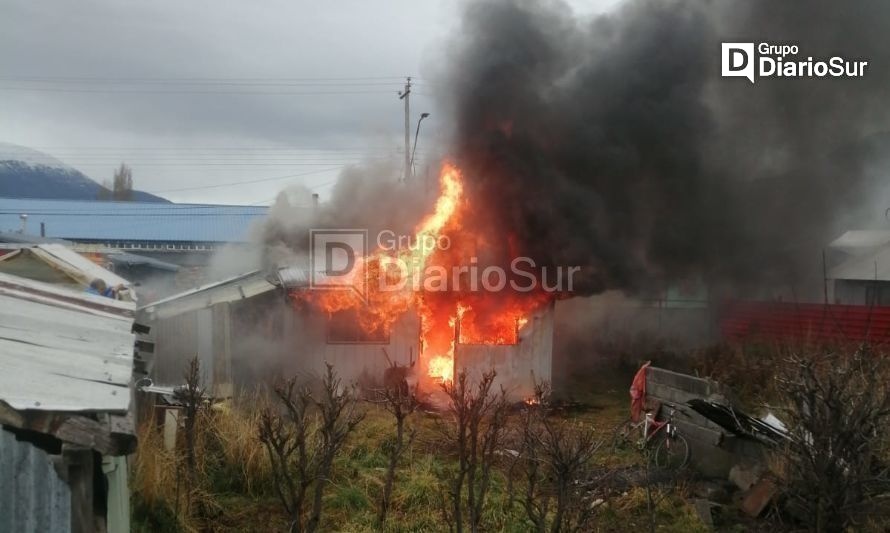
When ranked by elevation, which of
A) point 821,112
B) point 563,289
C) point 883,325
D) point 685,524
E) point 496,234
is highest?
point 821,112

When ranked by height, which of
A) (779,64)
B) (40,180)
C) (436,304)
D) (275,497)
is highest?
(40,180)

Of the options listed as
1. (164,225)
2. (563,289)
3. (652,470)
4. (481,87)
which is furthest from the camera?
(164,225)

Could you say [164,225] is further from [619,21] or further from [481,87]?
[619,21]

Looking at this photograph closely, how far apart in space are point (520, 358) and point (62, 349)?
10857mm

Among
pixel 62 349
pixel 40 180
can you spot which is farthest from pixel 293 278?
pixel 40 180

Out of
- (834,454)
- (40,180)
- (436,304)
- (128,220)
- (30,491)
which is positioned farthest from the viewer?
(40,180)

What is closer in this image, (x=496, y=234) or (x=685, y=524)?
(x=685, y=524)

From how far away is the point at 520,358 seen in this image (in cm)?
1410

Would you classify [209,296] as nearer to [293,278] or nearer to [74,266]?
[293,278]

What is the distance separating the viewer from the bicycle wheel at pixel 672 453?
29.3 ft

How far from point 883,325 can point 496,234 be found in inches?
417

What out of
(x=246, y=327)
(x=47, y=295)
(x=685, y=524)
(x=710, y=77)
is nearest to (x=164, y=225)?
(x=246, y=327)

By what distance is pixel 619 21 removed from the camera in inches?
672

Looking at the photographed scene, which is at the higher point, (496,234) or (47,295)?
(496,234)
